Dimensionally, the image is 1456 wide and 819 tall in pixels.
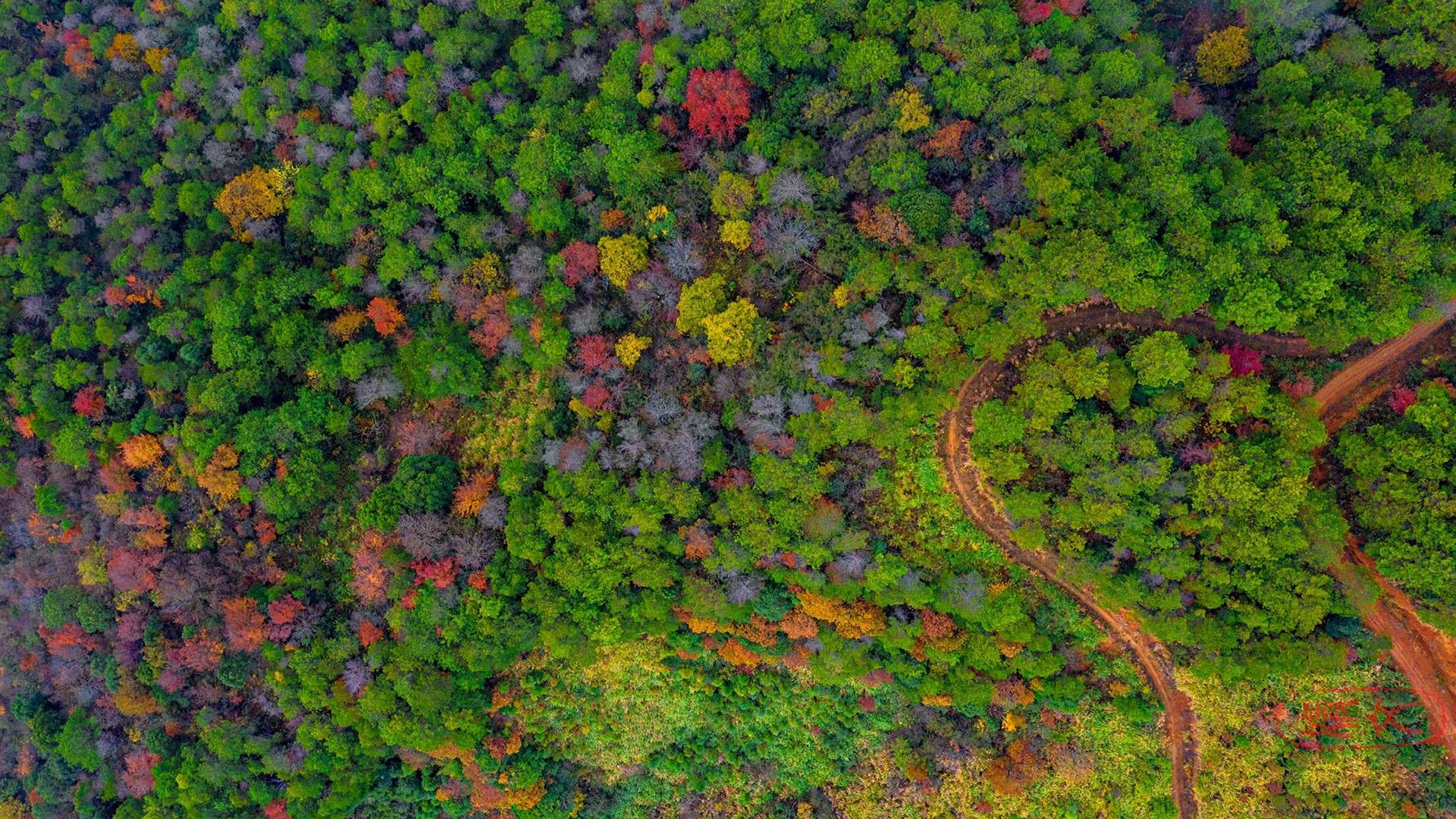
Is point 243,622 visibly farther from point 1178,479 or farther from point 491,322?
point 1178,479

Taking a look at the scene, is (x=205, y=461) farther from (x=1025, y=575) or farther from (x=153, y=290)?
(x=1025, y=575)

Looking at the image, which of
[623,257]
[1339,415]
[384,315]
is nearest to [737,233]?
[623,257]

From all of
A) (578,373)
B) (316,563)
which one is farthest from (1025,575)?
(316,563)

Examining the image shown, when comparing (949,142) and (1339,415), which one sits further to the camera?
(1339,415)

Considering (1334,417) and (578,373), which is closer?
(1334,417)

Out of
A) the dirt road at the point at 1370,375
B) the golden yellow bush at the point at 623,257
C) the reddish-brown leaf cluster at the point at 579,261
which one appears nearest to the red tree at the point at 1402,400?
the dirt road at the point at 1370,375

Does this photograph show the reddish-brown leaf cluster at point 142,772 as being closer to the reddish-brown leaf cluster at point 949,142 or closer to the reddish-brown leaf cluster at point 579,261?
the reddish-brown leaf cluster at point 579,261
